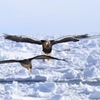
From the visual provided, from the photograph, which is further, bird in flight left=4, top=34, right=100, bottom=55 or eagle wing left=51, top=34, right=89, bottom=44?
eagle wing left=51, top=34, right=89, bottom=44

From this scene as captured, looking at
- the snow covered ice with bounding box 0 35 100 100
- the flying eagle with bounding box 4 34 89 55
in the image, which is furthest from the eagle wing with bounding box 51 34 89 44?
the snow covered ice with bounding box 0 35 100 100

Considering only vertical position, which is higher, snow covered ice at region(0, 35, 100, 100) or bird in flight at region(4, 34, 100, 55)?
bird in flight at region(4, 34, 100, 55)

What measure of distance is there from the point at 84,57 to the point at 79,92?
1041 centimetres

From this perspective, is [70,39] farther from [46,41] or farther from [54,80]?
[54,80]

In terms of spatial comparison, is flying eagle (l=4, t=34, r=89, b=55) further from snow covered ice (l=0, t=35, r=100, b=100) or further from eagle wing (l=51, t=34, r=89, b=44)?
snow covered ice (l=0, t=35, r=100, b=100)

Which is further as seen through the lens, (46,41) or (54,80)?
(54,80)

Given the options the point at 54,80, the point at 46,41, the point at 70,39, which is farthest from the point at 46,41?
the point at 54,80

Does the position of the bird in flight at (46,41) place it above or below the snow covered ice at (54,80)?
above

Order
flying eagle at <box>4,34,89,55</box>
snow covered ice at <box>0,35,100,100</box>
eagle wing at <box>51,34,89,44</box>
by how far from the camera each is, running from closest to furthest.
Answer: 1. flying eagle at <box>4,34,89,55</box>
2. eagle wing at <box>51,34,89,44</box>
3. snow covered ice at <box>0,35,100,100</box>

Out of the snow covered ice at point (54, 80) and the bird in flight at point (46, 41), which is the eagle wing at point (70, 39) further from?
the snow covered ice at point (54, 80)

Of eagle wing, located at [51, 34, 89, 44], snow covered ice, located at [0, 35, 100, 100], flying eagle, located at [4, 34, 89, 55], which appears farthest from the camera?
snow covered ice, located at [0, 35, 100, 100]

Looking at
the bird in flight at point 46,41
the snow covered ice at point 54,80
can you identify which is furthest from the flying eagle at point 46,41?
the snow covered ice at point 54,80

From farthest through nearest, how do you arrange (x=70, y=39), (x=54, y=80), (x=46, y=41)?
(x=54, y=80) → (x=70, y=39) → (x=46, y=41)

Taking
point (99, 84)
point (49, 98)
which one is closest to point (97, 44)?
point (99, 84)
